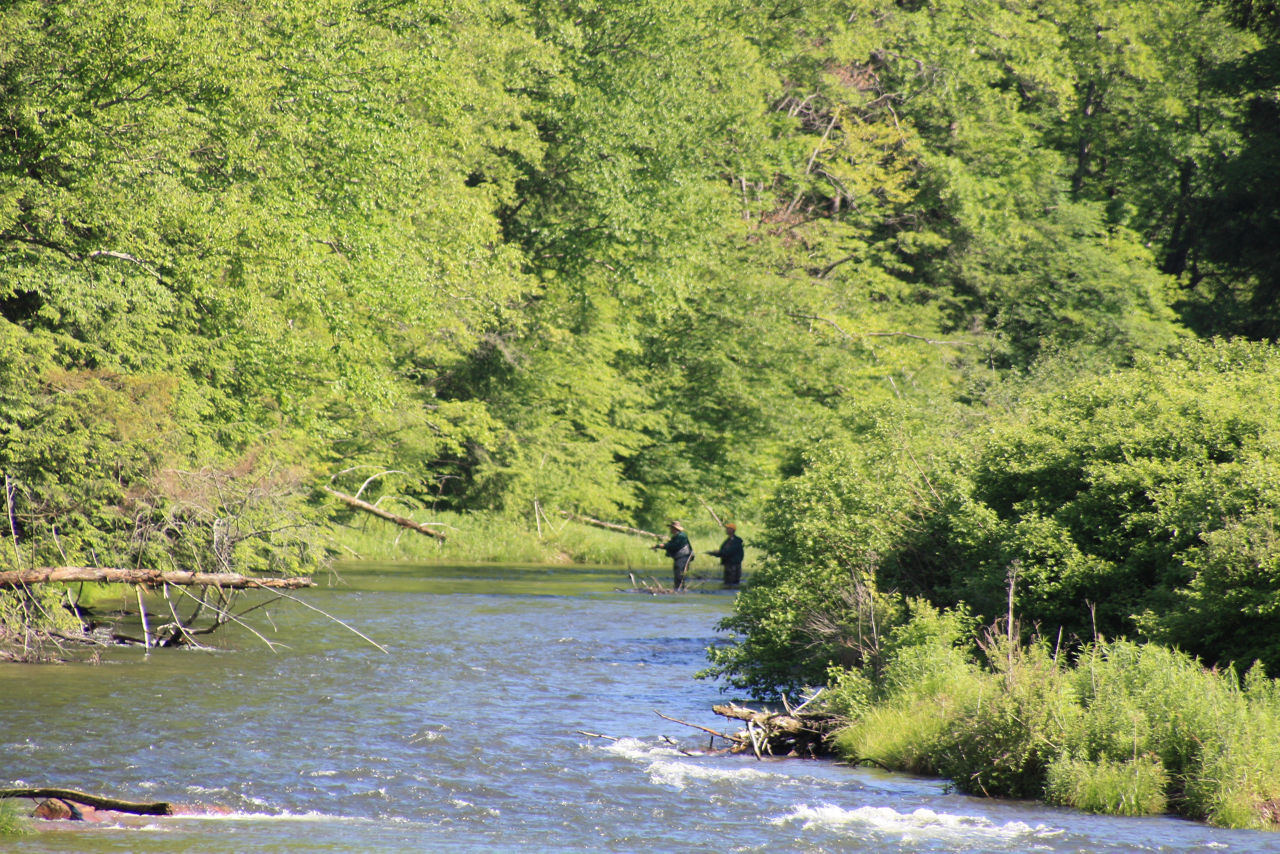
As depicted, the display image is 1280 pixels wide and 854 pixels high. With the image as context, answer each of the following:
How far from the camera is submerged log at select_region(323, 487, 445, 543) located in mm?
34438

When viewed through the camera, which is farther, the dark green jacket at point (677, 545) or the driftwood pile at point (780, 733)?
the dark green jacket at point (677, 545)

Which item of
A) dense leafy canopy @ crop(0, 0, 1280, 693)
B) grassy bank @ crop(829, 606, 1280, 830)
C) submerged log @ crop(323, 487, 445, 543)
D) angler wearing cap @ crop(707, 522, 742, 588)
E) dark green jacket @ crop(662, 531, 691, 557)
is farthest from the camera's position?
submerged log @ crop(323, 487, 445, 543)

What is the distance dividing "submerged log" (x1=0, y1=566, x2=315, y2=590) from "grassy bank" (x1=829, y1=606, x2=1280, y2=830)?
630 cm

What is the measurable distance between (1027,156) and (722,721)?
42.2 meters

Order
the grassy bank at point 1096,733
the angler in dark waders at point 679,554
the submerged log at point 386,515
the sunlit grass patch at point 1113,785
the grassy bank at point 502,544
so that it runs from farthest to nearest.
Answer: the grassy bank at point 502,544, the submerged log at point 386,515, the angler in dark waders at point 679,554, the sunlit grass patch at point 1113,785, the grassy bank at point 1096,733

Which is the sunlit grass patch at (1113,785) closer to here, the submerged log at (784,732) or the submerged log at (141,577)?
the submerged log at (784,732)

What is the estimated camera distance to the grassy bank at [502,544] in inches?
1421

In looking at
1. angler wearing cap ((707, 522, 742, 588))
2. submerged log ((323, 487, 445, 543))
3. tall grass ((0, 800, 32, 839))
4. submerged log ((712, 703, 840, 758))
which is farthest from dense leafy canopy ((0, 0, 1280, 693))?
tall grass ((0, 800, 32, 839))

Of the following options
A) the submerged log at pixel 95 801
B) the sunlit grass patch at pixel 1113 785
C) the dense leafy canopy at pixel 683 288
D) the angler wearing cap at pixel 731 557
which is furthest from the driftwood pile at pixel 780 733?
the angler wearing cap at pixel 731 557

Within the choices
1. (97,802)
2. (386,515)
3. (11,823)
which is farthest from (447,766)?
(386,515)

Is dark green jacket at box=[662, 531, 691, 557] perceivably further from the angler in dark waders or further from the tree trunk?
the tree trunk

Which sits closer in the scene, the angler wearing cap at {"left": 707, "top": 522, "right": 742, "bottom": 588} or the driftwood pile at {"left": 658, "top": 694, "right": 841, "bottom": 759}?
the driftwood pile at {"left": 658, "top": 694, "right": 841, "bottom": 759}

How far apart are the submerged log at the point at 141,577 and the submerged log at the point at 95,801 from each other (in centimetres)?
493

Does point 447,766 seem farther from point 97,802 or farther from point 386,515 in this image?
point 386,515
